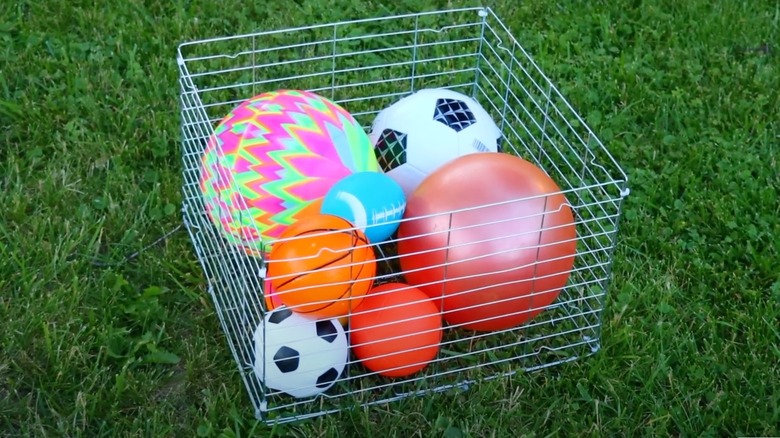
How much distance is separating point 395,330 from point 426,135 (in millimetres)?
→ 595

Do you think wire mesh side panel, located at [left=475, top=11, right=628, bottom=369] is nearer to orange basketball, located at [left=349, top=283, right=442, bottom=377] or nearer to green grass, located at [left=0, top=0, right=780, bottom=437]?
green grass, located at [left=0, top=0, right=780, bottom=437]

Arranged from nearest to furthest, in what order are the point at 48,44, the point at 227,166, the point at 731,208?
the point at 227,166 < the point at 731,208 < the point at 48,44

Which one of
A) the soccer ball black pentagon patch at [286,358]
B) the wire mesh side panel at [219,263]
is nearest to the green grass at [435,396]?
the wire mesh side panel at [219,263]

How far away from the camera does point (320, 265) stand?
1.98 meters

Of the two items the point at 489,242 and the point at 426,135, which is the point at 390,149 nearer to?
the point at 426,135

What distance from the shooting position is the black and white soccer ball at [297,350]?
2070 mm

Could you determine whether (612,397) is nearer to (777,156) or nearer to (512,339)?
(512,339)

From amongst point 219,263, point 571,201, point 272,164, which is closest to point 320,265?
point 272,164

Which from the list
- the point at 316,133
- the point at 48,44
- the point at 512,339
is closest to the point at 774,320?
the point at 512,339

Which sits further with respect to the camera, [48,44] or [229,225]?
[48,44]

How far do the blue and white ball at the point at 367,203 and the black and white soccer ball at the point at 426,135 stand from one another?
0.25m

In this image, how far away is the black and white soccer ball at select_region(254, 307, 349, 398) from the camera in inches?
81.5

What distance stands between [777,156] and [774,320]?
73 cm

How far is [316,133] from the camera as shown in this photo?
91.4 inches
